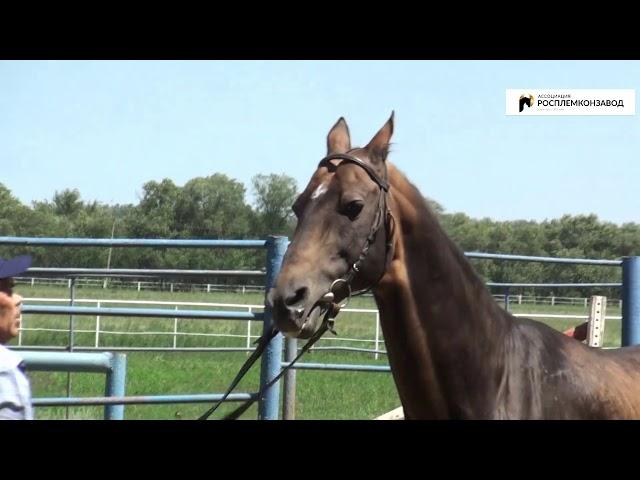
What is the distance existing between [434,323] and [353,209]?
49 centimetres

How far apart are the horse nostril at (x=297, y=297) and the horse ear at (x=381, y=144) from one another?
0.58m

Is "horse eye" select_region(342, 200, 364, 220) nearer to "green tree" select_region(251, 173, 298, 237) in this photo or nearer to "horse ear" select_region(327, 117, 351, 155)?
"horse ear" select_region(327, 117, 351, 155)

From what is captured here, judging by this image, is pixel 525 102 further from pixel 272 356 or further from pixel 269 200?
pixel 269 200

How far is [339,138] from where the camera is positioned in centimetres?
317

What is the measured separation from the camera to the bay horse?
9.32 ft

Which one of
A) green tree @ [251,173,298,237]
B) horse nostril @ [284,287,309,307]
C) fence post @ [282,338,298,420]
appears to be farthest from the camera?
green tree @ [251,173,298,237]

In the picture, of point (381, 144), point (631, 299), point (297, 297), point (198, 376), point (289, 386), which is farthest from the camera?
point (198, 376)

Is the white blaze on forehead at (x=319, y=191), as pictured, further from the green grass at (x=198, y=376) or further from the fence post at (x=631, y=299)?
the green grass at (x=198, y=376)

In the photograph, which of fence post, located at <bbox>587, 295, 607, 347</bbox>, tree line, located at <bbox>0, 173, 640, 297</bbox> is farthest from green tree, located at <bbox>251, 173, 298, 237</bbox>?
fence post, located at <bbox>587, 295, 607, 347</bbox>

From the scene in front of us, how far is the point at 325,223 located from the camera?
113 inches

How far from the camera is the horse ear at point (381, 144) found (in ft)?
9.92

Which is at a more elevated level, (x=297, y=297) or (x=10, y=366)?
(x=297, y=297)

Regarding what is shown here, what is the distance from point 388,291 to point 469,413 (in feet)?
1.66

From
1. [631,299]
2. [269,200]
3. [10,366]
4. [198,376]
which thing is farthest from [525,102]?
[269,200]
